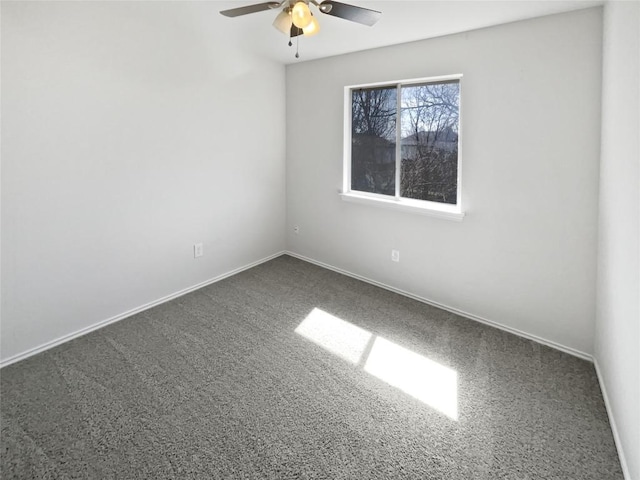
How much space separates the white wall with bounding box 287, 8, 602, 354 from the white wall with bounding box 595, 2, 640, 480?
0.53 ft

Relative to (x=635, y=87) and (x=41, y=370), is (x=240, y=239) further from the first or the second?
(x=635, y=87)

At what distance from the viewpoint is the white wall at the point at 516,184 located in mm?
2256

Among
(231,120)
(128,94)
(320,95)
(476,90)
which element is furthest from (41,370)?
(476,90)

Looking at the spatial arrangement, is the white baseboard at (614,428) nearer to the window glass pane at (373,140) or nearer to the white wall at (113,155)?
the window glass pane at (373,140)

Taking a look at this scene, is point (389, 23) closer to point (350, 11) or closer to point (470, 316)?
point (350, 11)

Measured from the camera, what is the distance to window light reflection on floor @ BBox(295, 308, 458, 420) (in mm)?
2037

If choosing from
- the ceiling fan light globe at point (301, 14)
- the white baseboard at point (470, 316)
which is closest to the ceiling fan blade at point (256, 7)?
the ceiling fan light globe at point (301, 14)

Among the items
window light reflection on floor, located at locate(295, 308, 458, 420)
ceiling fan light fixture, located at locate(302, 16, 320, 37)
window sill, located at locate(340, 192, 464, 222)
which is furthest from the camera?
window sill, located at locate(340, 192, 464, 222)

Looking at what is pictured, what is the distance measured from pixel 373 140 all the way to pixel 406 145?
390 mm

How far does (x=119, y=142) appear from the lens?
265cm

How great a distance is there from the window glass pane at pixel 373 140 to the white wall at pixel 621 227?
5.52 ft

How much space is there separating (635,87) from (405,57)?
1.94m

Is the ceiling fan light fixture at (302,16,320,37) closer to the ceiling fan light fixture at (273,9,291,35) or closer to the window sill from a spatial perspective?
the ceiling fan light fixture at (273,9,291,35)

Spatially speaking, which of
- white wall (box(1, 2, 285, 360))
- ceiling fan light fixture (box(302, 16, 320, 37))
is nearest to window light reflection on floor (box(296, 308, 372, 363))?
white wall (box(1, 2, 285, 360))
